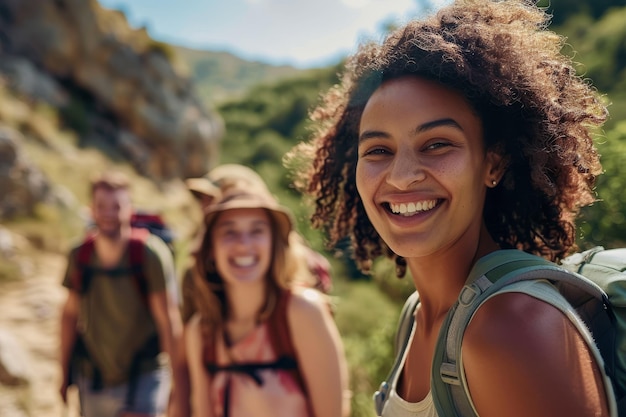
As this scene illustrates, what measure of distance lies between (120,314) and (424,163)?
262 cm

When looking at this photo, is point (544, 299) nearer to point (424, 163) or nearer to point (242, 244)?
point (424, 163)

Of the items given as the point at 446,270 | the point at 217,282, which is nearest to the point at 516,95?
the point at 446,270

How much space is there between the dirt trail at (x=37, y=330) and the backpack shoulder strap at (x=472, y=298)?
4547 mm

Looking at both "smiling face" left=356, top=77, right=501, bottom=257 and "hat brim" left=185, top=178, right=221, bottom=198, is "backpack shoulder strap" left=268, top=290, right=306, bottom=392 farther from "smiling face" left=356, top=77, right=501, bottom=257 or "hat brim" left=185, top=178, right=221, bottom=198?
"hat brim" left=185, top=178, right=221, bottom=198

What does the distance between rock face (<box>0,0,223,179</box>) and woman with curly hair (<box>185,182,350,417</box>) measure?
16.4m

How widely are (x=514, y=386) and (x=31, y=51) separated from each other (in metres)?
21.0

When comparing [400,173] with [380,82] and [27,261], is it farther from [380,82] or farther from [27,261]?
[27,261]

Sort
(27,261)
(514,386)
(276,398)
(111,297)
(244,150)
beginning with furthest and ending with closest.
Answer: (244,150) < (27,261) < (111,297) < (276,398) < (514,386)

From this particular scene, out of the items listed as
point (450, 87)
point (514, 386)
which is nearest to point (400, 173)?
point (450, 87)

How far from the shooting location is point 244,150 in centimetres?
4328

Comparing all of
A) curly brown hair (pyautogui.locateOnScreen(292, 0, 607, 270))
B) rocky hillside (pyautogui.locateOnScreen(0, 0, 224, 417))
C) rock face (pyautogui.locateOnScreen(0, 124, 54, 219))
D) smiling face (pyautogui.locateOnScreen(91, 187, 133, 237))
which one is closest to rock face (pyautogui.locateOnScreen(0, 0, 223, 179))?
rocky hillside (pyautogui.locateOnScreen(0, 0, 224, 417))

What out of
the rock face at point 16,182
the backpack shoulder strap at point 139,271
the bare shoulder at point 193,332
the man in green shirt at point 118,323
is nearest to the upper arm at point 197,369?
the bare shoulder at point 193,332

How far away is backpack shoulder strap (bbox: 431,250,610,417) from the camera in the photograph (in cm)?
91

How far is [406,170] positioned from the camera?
1.11 meters
